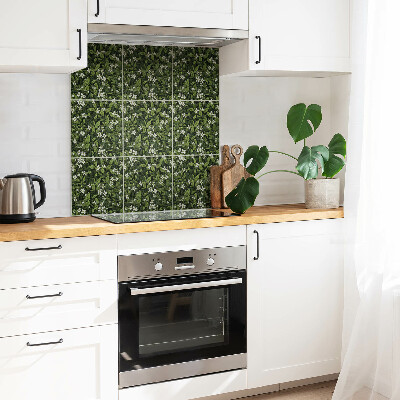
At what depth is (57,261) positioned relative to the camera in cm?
293

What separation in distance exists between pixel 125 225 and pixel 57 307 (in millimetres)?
465

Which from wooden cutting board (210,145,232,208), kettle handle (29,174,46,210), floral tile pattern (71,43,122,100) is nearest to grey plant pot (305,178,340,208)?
wooden cutting board (210,145,232,208)

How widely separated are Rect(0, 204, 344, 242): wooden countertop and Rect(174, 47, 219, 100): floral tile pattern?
71 centimetres

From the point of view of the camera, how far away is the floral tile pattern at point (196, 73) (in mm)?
3678

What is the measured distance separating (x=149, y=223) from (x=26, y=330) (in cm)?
71

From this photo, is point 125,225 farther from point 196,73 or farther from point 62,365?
point 196,73

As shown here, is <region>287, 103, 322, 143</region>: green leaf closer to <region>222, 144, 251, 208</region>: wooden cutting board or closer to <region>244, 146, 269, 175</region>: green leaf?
<region>244, 146, 269, 175</region>: green leaf

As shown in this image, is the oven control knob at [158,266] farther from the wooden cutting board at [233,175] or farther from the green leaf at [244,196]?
the wooden cutting board at [233,175]

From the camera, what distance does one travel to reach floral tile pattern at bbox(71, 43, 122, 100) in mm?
3469

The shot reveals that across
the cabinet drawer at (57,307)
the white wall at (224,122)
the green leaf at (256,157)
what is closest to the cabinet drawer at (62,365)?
the cabinet drawer at (57,307)

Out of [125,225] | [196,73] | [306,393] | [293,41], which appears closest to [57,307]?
[125,225]

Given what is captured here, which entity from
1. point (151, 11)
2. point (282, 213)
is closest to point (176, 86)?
point (151, 11)

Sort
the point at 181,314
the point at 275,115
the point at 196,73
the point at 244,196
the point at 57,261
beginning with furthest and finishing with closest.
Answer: the point at 275,115
the point at 196,73
the point at 244,196
the point at 181,314
the point at 57,261

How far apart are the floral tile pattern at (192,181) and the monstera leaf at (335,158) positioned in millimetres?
626
